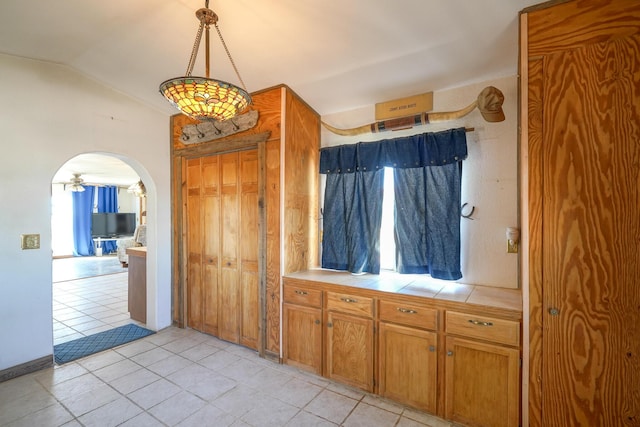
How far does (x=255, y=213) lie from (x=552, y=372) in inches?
99.2

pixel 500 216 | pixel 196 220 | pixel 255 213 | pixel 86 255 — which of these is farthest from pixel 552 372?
pixel 86 255

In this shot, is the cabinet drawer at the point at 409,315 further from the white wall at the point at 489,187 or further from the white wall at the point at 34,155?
the white wall at the point at 34,155

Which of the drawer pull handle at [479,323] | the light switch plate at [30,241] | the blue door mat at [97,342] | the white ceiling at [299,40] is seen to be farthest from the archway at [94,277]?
the drawer pull handle at [479,323]

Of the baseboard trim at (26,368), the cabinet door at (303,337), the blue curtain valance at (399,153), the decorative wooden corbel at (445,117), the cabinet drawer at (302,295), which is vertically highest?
the decorative wooden corbel at (445,117)

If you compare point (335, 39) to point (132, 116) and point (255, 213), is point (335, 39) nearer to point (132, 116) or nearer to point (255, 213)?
point (255, 213)

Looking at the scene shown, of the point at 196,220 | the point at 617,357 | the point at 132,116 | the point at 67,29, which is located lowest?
the point at 617,357

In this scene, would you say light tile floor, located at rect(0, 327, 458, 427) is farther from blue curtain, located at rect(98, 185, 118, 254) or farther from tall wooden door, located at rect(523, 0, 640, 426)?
blue curtain, located at rect(98, 185, 118, 254)

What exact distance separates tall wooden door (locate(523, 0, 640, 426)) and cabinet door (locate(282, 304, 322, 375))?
58.7 inches

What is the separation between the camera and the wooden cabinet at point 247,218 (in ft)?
8.71

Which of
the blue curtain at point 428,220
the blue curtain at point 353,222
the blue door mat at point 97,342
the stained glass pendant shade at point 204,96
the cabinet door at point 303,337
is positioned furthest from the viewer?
the blue door mat at point 97,342

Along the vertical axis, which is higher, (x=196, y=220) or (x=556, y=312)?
(x=196, y=220)

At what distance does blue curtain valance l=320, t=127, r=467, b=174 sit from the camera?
7.55ft

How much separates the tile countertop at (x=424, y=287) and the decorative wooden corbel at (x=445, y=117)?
1.29 m

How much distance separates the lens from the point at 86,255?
9.06 metres
